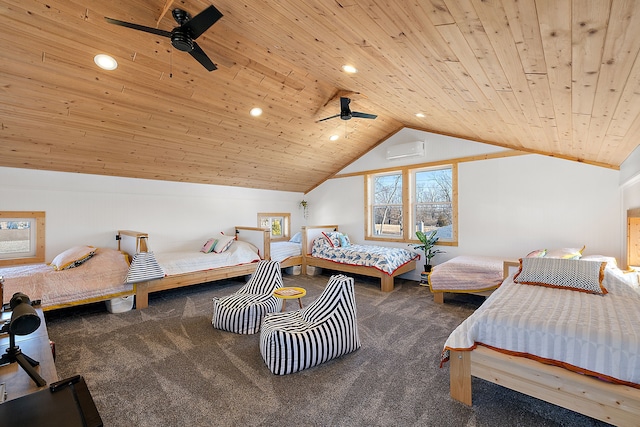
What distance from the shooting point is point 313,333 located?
2.43 meters

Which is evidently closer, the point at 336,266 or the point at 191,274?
the point at 191,274

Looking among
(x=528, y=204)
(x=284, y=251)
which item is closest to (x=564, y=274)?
(x=528, y=204)

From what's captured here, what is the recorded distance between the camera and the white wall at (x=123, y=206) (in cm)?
423

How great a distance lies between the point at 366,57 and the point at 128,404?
318 cm

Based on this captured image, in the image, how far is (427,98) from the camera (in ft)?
10.2

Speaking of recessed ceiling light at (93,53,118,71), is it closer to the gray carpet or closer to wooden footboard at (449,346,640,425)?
the gray carpet

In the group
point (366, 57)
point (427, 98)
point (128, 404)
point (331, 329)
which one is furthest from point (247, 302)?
point (427, 98)

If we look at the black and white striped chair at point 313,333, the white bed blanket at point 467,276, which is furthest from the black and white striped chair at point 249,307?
the white bed blanket at point 467,276

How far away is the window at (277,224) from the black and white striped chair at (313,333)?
441 centimetres

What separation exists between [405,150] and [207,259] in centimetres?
410

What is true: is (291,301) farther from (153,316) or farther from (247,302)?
(153,316)

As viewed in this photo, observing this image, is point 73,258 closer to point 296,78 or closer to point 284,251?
point 284,251

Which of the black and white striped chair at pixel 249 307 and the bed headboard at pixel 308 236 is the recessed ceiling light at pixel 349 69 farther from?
the bed headboard at pixel 308 236

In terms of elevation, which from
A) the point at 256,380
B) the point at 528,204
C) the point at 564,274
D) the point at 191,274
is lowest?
the point at 256,380
